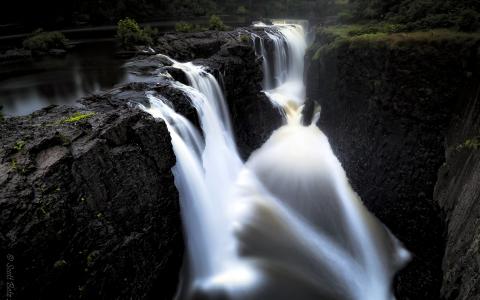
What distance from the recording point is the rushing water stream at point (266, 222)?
995cm

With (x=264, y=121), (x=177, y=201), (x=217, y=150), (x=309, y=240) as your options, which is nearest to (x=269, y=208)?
(x=309, y=240)

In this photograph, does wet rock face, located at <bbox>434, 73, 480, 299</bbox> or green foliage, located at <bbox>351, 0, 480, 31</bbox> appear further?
green foliage, located at <bbox>351, 0, 480, 31</bbox>

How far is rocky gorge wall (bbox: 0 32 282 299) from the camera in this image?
234 inches

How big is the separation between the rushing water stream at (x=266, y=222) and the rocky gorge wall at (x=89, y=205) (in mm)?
1019

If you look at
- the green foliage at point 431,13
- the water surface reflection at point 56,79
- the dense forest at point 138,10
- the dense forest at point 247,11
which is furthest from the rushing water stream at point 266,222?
the dense forest at point 138,10

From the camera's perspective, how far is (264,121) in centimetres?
1852

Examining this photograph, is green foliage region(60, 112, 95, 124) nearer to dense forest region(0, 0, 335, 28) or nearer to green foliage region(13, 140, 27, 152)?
green foliage region(13, 140, 27, 152)

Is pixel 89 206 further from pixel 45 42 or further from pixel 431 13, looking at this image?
pixel 45 42

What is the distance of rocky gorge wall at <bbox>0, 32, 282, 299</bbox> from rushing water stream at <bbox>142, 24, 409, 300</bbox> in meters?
1.02

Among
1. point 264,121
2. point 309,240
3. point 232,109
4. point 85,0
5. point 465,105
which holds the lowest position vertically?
point 309,240

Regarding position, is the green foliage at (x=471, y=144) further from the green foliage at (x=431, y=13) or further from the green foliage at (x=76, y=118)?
the green foliage at (x=76, y=118)

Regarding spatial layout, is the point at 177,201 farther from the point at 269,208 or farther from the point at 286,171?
the point at 286,171

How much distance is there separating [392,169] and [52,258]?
1109 cm

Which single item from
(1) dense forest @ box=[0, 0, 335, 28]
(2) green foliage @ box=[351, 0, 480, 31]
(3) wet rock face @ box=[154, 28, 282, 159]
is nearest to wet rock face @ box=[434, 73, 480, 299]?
(2) green foliage @ box=[351, 0, 480, 31]
